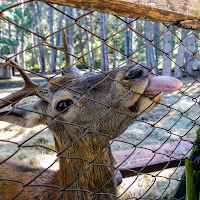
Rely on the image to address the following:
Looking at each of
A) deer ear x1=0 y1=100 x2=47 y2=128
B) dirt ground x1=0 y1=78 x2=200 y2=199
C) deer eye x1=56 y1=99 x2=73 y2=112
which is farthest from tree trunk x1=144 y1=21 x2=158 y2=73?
deer eye x1=56 y1=99 x2=73 y2=112

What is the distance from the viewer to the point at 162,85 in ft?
5.29

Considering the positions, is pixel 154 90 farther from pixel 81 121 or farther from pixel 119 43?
pixel 119 43

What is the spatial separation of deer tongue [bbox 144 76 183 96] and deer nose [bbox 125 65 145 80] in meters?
0.10

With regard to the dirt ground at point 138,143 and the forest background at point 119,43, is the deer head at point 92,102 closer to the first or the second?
the forest background at point 119,43

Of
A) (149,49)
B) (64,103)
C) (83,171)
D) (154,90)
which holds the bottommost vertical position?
(149,49)

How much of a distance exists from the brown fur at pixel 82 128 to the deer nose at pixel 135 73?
0.12 metres

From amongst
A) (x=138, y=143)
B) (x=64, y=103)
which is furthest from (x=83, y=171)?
(x=138, y=143)

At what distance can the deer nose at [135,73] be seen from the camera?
174 cm

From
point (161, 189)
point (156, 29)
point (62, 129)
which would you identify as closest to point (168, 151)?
point (161, 189)

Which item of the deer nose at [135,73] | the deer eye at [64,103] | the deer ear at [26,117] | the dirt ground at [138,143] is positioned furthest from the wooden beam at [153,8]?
the deer ear at [26,117]

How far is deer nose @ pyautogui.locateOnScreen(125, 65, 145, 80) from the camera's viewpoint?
174cm

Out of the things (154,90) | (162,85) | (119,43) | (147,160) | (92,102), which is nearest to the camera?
(162,85)

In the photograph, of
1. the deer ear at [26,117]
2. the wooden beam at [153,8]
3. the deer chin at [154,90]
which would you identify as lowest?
the deer ear at [26,117]

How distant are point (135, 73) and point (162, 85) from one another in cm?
25
